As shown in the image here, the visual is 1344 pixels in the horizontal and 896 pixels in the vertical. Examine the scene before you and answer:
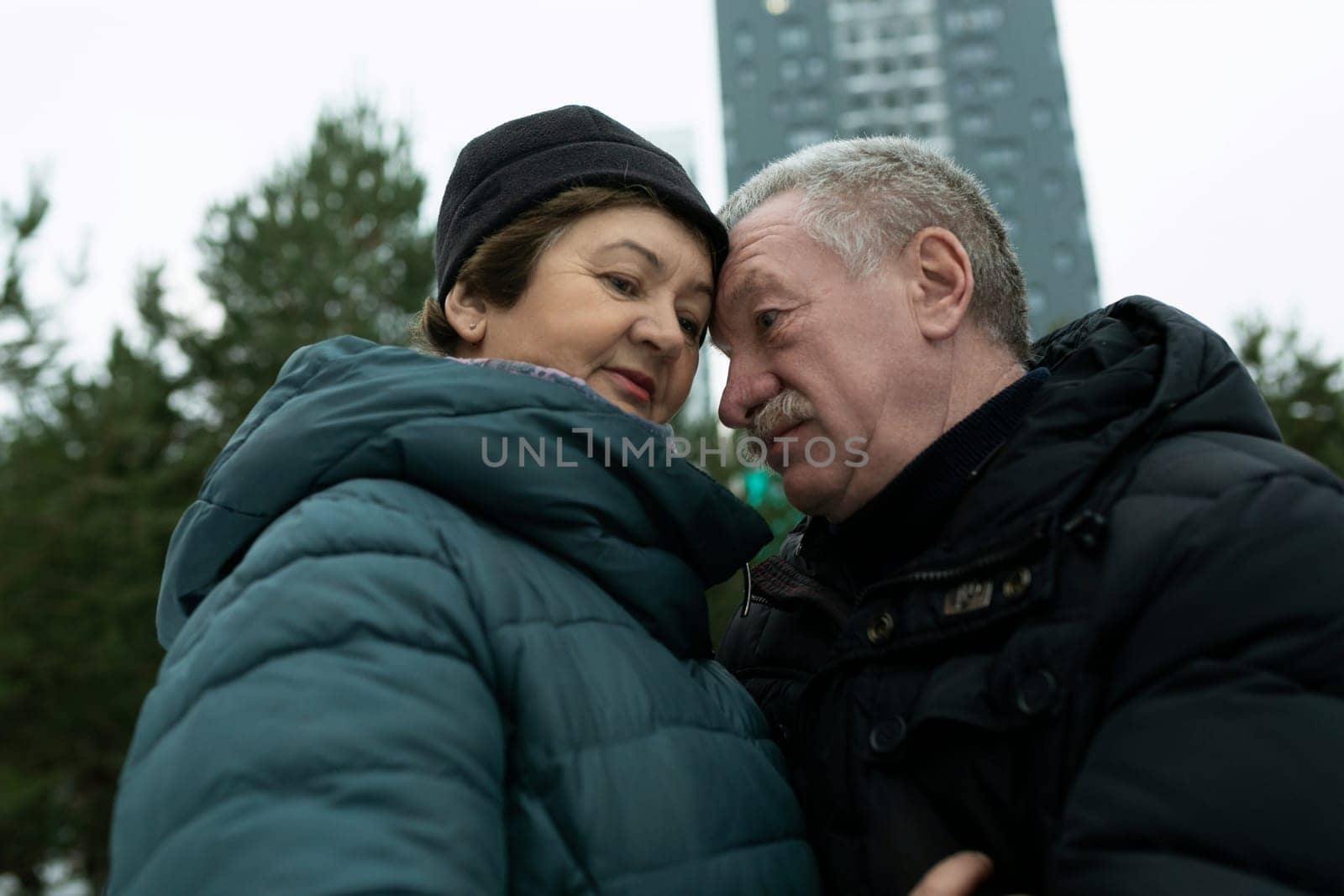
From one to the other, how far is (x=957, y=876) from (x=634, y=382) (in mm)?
978

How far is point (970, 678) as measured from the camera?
4.61 ft

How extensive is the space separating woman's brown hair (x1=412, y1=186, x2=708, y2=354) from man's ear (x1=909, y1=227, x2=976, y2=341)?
0.54m

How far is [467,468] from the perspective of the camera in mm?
1325

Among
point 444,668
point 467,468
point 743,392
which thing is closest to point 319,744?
point 444,668

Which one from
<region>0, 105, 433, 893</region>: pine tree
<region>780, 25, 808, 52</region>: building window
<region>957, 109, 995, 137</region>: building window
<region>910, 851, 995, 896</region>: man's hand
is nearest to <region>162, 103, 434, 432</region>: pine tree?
<region>0, 105, 433, 893</region>: pine tree

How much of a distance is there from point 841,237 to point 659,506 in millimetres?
810

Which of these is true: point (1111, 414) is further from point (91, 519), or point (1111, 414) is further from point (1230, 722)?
point (91, 519)

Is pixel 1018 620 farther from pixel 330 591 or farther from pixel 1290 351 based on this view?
pixel 1290 351

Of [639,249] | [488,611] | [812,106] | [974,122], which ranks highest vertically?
[812,106]

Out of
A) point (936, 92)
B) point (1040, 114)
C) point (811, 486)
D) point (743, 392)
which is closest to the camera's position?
point (811, 486)

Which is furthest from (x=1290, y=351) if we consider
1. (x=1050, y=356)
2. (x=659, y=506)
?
(x=659, y=506)

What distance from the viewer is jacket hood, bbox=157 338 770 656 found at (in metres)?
1.31

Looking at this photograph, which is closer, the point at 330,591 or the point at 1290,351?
the point at 330,591

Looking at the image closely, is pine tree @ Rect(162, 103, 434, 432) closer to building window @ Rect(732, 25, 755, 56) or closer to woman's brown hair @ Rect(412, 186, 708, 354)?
woman's brown hair @ Rect(412, 186, 708, 354)
